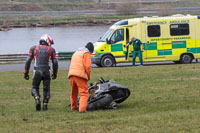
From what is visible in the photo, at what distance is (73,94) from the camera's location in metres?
8.92

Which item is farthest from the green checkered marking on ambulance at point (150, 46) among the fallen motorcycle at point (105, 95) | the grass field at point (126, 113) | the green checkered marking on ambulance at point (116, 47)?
the fallen motorcycle at point (105, 95)

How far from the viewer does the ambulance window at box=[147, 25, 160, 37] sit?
21.4 metres

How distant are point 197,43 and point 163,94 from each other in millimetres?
11550

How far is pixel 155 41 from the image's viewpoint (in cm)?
2144

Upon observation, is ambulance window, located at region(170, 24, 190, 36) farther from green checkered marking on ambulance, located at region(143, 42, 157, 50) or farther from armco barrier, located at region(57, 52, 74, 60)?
armco barrier, located at region(57, 52, 74, 60)

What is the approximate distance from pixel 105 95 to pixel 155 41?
12921 mm

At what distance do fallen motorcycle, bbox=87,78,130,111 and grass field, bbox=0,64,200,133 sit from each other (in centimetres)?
22

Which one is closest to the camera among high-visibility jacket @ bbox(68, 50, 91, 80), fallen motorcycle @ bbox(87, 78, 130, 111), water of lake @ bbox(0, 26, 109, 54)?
high-visibility jacket @ bbox(68, 50, 91, 80)

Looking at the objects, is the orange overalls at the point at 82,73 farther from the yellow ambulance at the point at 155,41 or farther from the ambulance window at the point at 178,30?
the ambulance window at the point at 178,30

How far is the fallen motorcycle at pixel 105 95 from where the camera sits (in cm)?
884

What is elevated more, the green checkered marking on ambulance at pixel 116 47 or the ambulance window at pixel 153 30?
the ambulance window at pixel 153 30

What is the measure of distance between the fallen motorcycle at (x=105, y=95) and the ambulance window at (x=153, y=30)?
1237 cm

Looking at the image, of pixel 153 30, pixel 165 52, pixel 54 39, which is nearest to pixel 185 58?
pixel 165 52

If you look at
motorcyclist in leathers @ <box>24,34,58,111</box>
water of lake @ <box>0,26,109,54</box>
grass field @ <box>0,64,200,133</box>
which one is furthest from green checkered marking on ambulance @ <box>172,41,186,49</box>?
water of lake @ <box>0,26,109,54</box>
